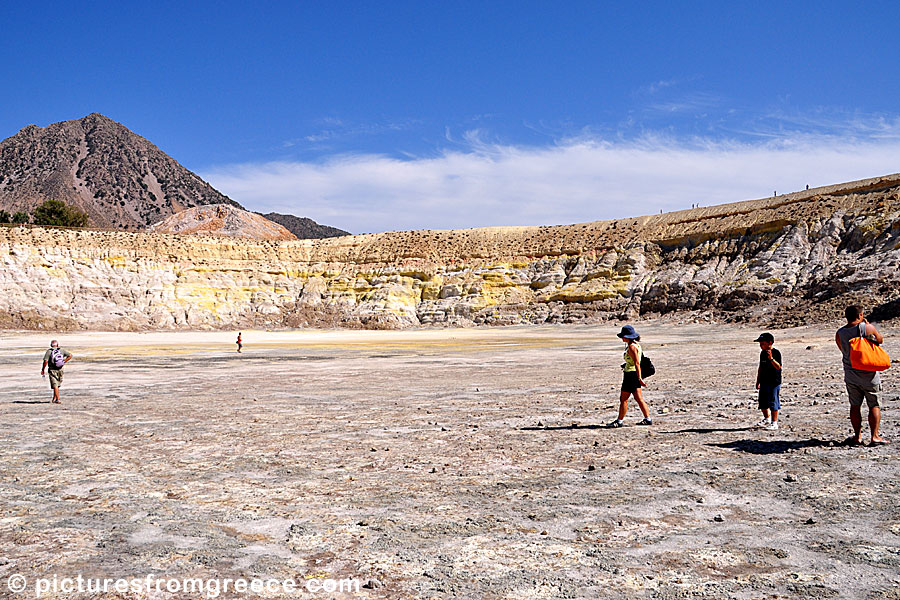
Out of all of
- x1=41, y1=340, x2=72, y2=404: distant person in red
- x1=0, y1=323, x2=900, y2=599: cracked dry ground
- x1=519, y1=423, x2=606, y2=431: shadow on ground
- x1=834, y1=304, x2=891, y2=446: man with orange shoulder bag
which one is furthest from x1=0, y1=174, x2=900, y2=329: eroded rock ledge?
x1=41, y1=340, x2=72, y2=404: distant person in red

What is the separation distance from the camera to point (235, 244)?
74.3 m

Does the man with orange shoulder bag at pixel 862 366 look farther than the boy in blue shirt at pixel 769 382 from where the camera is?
No

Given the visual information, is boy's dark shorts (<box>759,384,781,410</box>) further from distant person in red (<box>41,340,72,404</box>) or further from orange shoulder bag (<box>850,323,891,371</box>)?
distant person in red (<box>41,340,72,404</box>)

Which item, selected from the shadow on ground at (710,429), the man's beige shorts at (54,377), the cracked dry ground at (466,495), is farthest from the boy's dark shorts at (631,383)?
the man's beige shorts at (54,377)

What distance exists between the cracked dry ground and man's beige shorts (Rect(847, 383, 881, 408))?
615 mm

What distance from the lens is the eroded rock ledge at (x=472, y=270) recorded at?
55.9 metres

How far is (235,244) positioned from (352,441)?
68.3 meters

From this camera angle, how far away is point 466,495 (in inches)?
281

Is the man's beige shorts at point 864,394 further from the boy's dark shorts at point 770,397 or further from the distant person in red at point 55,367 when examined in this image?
the distant person in red at point 55,367

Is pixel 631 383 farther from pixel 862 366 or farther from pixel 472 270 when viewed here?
pixel 472 270

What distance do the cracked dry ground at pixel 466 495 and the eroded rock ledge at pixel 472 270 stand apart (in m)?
43.5

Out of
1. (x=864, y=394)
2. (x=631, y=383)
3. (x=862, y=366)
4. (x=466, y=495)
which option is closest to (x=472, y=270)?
(x=631, y=383)

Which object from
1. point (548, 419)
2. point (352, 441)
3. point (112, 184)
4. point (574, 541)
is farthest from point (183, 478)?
point (112, 184)

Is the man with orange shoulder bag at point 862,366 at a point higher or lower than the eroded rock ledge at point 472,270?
lower
